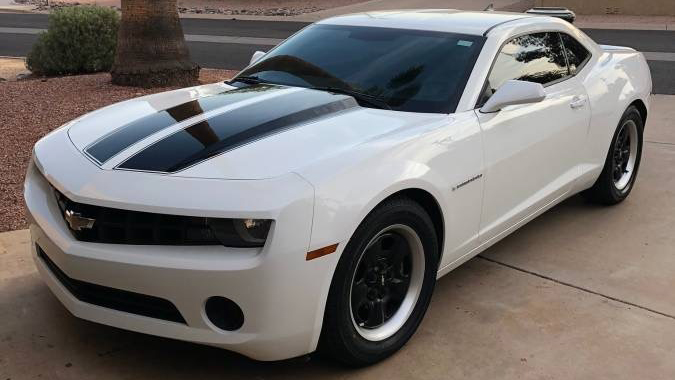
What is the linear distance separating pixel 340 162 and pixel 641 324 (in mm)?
1928

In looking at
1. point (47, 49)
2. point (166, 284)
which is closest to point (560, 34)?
point (166, 284)

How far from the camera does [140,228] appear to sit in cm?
287

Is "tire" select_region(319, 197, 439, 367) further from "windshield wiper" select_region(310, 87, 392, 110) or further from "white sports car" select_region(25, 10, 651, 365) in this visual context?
"windshield wiper" select_region(310, 87, 392, 110)

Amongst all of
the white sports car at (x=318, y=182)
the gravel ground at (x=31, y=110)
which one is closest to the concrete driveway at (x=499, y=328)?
the white sports car at (x=318, y=182)

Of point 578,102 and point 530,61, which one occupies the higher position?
point 530,61

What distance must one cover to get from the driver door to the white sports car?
0.05 ft

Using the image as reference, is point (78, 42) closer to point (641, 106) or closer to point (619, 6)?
point (641, 106)

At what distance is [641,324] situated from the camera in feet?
12.3

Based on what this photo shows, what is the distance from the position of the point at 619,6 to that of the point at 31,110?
63.4 feet

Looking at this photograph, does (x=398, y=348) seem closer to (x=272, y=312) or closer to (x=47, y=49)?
(x=272, y=312)

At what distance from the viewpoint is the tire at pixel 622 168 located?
5.28m

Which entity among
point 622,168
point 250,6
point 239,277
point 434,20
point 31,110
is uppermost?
point 434,20

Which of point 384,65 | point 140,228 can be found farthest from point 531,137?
point 140,228

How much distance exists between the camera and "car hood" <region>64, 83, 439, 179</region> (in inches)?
120
